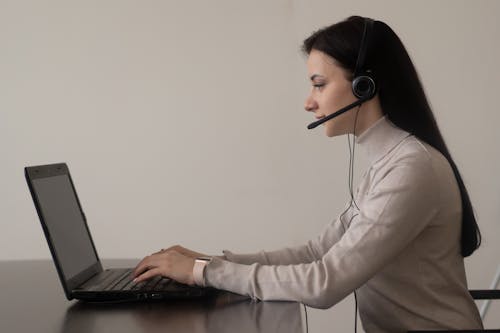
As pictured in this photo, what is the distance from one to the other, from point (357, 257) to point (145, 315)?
1.25 ft

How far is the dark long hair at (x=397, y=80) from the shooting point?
121 centimetres

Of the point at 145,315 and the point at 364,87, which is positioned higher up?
the point at 364,87

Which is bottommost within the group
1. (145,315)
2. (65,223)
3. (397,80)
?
(145,315)

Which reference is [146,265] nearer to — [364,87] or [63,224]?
[63,224]

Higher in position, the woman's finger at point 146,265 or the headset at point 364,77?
the headset at point 364,77

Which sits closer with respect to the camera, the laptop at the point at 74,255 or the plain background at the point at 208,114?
the laptop at the point at 74,255

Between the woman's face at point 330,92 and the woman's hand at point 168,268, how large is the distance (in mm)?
427

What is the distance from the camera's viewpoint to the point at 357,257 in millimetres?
1047

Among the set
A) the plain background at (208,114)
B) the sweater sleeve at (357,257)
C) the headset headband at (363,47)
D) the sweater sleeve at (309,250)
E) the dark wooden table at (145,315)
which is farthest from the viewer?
the plain background at (208,114)

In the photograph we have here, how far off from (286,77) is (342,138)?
34cm

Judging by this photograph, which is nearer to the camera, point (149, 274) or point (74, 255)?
point (149, 274)

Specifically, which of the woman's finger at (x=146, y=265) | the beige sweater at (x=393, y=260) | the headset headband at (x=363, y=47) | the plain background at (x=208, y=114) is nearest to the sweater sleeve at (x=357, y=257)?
the beige sweater at (x=393, y=260)

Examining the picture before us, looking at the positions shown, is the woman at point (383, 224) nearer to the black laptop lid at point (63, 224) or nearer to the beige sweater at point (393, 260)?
the beige sweater at point (393, 260)

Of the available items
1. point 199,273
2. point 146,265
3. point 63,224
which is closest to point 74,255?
point 63,224
